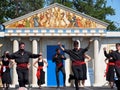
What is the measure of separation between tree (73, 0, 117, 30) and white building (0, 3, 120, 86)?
23.1 metres

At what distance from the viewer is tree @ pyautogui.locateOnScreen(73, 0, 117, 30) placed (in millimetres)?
47562

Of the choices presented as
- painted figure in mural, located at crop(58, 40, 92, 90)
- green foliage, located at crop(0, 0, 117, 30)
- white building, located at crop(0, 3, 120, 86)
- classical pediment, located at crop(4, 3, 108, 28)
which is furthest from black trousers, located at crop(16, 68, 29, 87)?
green foliage, located at crop(0, 0, 117, 30)

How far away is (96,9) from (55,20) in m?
26.6

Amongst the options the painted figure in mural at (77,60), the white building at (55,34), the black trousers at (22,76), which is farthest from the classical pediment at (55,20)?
the black trousers at (22,76)

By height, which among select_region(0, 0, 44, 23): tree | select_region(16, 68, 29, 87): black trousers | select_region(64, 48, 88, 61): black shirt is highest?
select_region(0, 0, 44, 23): tree

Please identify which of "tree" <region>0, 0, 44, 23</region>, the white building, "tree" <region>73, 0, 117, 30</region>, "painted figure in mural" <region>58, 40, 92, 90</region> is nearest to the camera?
"painted figure in mural" <region>58, 40, 92, 90</region>

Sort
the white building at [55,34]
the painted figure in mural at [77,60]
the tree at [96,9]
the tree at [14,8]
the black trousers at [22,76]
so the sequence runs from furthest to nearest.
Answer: the tree at [96,9] → the tree at [14,8] → the white building at [55,34] → the painted figure in mural at [77,60] → the black trousers at [22,76]

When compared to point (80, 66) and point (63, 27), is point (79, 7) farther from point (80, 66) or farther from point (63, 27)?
point (80, 66)

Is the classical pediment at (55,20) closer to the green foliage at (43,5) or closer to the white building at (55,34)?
the white building at (55,34)

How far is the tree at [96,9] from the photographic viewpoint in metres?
47.6

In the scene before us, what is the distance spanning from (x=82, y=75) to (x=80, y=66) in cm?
34

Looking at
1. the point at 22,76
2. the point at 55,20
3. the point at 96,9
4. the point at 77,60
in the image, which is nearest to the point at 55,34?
the point at 55,20

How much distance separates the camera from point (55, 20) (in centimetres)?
2391

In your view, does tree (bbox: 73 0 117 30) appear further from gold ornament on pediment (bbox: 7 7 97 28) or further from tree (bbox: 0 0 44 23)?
gold ornament on pediment (bbox: 7 7 97 28)
